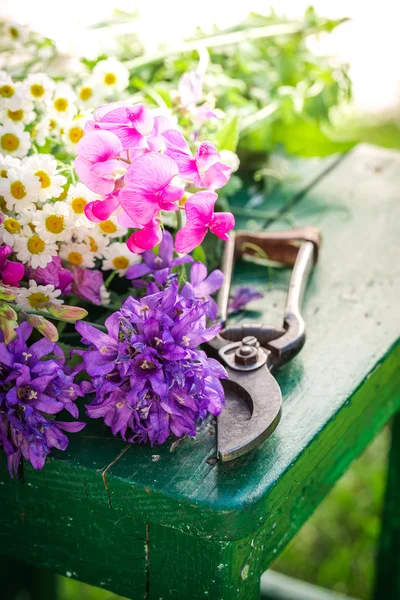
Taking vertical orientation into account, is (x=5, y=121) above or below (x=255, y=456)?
above

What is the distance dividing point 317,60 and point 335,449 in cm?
111

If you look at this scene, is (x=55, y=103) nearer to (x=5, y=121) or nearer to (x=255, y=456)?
(x=5, y=121)

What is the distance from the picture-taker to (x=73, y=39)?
1.59m

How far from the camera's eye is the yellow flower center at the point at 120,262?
1.05m

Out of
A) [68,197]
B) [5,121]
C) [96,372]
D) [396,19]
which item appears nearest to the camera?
[96,372]

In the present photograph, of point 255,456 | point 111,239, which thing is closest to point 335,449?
point 255,456

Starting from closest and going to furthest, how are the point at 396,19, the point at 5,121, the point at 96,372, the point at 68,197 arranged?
the point at 96,372 < the point at 68,197 < the point at 5,121 < the point at 396,19

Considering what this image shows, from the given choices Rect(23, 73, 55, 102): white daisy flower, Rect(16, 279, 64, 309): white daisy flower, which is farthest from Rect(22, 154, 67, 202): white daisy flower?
Rect(23, 73, 55, 102): white daisy flower

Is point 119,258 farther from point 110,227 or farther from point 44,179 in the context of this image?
point 44,179

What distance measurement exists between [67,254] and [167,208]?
200 mm

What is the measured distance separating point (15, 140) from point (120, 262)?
8.6 inches

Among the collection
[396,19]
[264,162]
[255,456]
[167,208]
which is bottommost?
[396,19]

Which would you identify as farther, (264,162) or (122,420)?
(264,162)

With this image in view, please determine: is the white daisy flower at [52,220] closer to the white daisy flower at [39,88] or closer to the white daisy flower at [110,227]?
the white daisy flower at [110,227]
